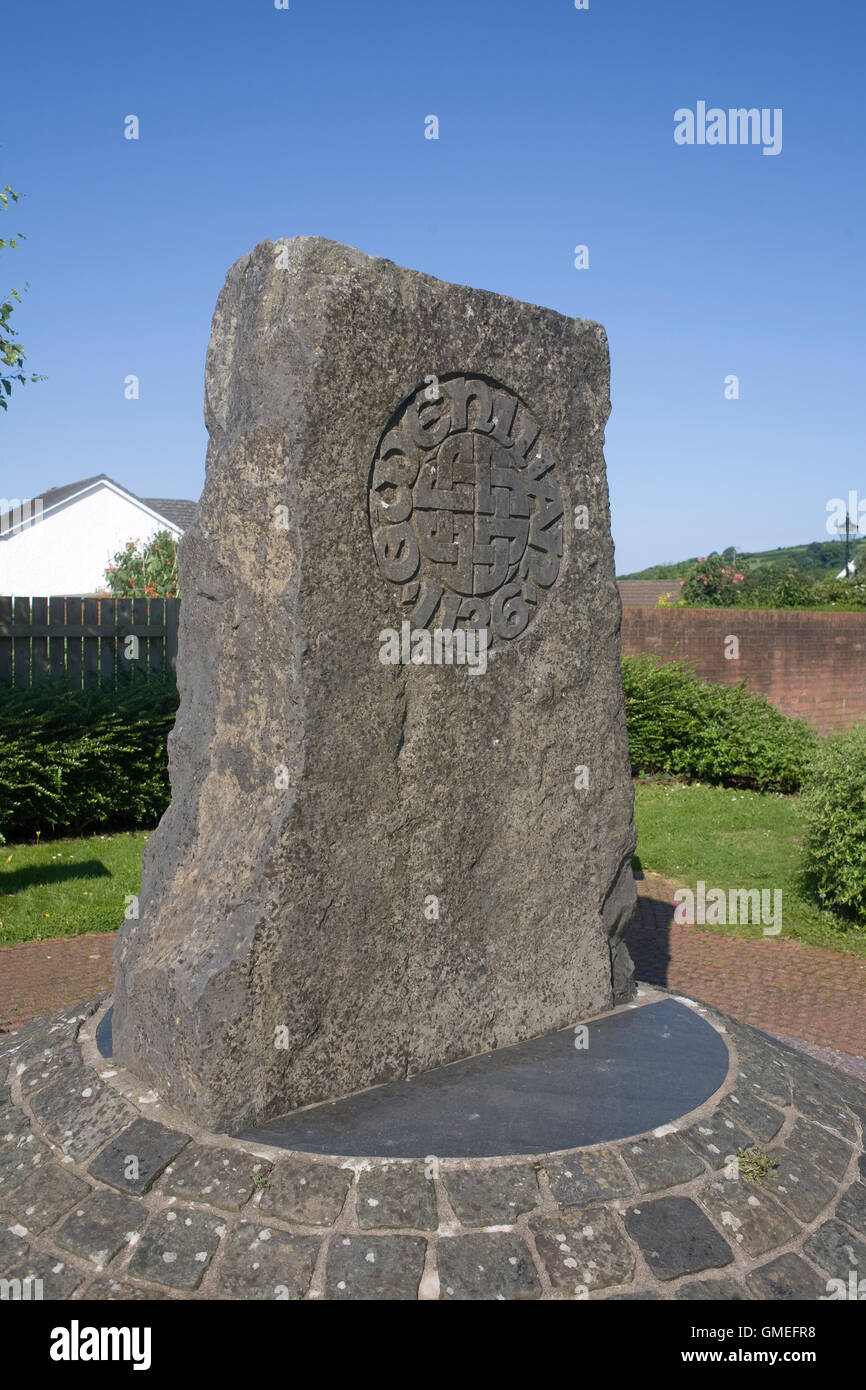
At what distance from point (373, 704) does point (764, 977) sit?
4.39 meters

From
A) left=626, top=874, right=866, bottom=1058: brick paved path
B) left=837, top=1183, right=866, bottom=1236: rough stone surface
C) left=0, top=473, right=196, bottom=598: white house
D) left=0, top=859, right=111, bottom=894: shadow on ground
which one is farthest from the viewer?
left=0, top=473, right=196, bottom=598: white house

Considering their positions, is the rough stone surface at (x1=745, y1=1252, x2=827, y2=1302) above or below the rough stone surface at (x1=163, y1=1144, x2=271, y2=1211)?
below

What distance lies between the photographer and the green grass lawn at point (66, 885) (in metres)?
7.45

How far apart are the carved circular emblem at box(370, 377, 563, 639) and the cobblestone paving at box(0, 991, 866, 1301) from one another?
71.5 inches

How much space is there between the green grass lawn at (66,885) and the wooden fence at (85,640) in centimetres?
190

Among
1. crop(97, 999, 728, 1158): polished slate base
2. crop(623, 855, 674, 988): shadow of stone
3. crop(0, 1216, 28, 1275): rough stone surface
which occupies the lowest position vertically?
crop(623, 855, 674, 988): shadow of stone

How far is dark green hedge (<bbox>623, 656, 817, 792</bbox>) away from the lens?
42.1 feet

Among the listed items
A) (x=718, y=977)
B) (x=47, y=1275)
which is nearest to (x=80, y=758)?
(x=718, y=977)

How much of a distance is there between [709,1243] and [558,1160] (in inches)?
18.6

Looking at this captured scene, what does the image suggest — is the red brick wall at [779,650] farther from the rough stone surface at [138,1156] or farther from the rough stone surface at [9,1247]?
the rough stone surface at [9,1247]

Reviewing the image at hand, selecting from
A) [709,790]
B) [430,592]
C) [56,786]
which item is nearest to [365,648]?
[430,592]

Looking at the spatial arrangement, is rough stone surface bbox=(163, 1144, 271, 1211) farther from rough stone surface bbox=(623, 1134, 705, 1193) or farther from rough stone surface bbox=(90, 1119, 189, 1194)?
rough stone surface bbox=(623, 1134, 705, 1193)

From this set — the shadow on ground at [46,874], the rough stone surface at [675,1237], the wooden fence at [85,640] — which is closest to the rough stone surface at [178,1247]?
the rough stone surface at [675,1237]

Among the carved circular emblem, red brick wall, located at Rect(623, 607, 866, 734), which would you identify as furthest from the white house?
the carved circular emblem
